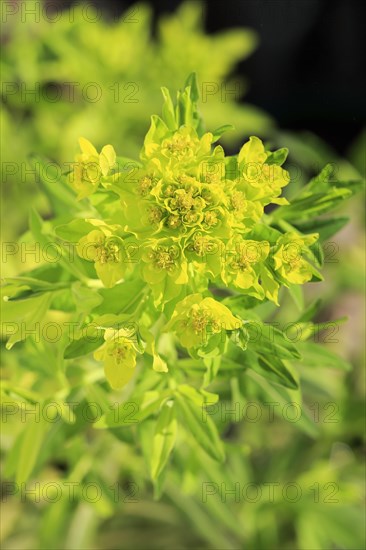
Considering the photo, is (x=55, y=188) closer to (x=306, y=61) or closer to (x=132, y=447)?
(x=132, y=447)

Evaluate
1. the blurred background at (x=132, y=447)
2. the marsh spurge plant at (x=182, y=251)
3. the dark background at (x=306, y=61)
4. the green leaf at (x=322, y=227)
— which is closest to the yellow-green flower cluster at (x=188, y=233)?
the marsh spurge plant at (x=182, y=251)

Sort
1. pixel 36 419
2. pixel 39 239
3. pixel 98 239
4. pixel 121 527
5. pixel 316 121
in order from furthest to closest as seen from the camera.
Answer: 1. pixel 316 121
2. pixel 121 527
3. pixel 36 419
4. pixel 39 239
5. pixel 98 239

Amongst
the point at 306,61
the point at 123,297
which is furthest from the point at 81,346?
the point at 306,61

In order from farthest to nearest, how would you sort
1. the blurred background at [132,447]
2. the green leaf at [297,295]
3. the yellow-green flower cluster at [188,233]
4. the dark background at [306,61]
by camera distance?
1. the dark background at [306,61]
2. the blurred background at [132,447]
3. the green leaf at [297,295]
4. the yellow-green flower cluster at [188,233]

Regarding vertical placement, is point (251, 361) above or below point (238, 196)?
below

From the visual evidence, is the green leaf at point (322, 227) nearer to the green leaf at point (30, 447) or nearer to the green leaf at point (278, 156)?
the green leaf at point (278, 156)

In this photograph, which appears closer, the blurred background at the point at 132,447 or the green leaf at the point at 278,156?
the green leaf at the point at 278,156

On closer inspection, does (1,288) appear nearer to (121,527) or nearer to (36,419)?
(36,419)

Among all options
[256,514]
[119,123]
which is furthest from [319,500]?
[119,123]
